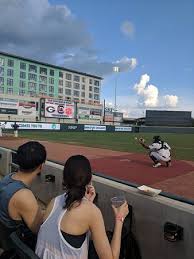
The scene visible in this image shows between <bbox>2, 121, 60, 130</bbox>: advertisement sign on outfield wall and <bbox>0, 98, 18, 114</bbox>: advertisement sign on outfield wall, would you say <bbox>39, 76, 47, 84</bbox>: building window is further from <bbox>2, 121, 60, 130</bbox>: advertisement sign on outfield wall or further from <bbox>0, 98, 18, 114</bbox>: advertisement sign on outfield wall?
<bbox>2, 121, 60, 130</bbox>: advertisement sign on outfield wall

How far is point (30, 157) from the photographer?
299 cm

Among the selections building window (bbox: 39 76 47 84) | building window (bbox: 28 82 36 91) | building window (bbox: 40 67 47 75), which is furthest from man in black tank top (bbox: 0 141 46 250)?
building window (bbox: 40 67 47 75)

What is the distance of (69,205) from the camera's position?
2389 millimetres

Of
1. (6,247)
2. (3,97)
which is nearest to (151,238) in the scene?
(6,247)

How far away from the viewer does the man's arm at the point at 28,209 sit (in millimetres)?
2744

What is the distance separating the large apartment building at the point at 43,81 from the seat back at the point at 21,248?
95088 millimetres

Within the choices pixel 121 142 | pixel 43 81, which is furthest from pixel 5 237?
pixel 43 81

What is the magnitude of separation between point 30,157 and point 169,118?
309 ft

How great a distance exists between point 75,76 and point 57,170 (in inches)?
4577

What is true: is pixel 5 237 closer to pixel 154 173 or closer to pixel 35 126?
pixel 154 173

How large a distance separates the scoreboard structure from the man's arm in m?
90.6

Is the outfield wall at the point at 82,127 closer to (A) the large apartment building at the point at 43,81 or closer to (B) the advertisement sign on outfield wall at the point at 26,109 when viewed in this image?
(B) the advertisement sign on outfield wall at the point at 26,109

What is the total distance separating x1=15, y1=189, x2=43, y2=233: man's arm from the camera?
9.00 ft

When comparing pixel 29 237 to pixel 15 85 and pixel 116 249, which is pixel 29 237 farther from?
pixel 15 85
